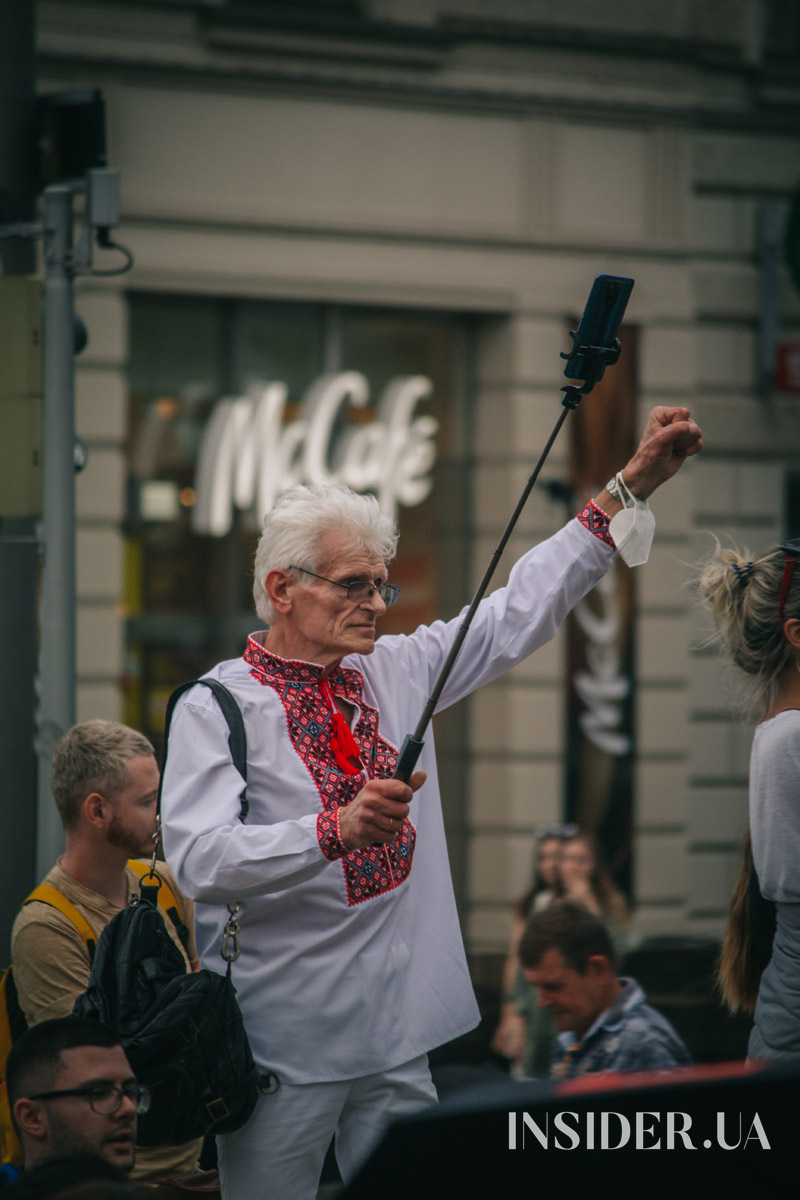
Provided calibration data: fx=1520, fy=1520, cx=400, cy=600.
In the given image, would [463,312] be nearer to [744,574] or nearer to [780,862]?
[744,574]

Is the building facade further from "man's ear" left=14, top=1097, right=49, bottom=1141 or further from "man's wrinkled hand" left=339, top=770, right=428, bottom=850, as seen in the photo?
"man's wrinkled hand" left=339, top=770, right=428, bottom=850

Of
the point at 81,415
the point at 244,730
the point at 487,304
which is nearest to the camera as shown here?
the point at 244,730

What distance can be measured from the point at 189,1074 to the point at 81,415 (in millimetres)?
6324

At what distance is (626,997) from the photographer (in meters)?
4.08

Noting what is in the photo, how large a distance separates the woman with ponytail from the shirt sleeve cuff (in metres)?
0.92

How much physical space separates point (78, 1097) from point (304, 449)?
6.56 metres

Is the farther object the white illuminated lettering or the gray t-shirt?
the gray t-shirt

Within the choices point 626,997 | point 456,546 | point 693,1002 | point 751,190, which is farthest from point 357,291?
point 626,997

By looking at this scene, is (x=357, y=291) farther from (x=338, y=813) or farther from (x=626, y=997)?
(x=338, y=813)

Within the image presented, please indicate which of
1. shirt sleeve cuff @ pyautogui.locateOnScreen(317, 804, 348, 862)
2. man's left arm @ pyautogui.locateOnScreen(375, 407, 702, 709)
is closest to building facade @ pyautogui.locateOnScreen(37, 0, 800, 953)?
man's left arm @ pyautogui.locateOnScreen(375, 407, 702, 709)

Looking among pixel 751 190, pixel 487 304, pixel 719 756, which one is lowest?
pixel 719 756

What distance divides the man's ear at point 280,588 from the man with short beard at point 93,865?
808 millimetres

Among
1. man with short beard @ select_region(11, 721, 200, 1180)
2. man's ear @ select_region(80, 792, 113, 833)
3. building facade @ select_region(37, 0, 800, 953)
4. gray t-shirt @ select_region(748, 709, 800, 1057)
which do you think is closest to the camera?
gray t-shirt @ select_region(748, 709, 800, 1057)

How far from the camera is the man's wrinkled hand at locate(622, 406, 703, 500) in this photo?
312 centimetres
